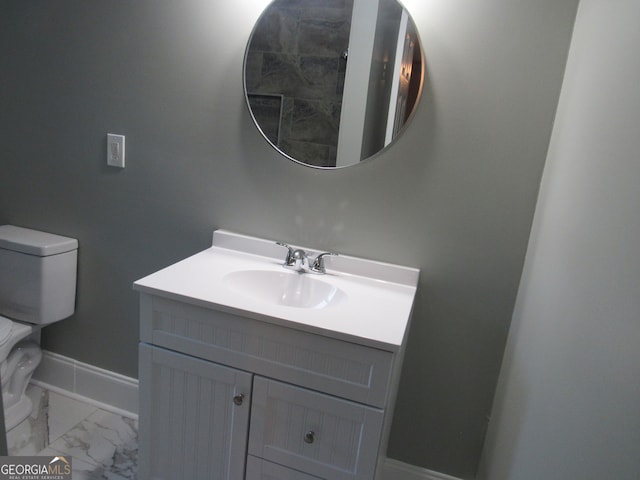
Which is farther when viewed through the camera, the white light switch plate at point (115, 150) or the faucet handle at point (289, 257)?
the white light switch plate at point (115, 150)

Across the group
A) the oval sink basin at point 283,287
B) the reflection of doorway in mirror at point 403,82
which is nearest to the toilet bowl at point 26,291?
the oval sink basin at point 283,287

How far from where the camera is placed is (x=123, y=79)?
154cm

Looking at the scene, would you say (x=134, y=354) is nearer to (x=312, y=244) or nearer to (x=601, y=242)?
(x=312, y=244)

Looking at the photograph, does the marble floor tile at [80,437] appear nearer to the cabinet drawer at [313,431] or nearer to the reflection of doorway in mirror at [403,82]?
the cabinet drawer at [313,431]

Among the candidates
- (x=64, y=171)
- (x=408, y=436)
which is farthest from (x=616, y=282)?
(x=64, y=171)

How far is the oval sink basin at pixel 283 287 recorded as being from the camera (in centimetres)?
133

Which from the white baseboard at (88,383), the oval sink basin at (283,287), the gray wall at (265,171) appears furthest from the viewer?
the white baseboard at (88,383)

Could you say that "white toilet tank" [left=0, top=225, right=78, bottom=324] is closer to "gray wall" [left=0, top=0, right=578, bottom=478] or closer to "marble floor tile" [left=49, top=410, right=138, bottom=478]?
"gray wall" [left=0, top=0, right=578, bottom=478]

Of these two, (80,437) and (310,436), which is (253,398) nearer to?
(310,436)

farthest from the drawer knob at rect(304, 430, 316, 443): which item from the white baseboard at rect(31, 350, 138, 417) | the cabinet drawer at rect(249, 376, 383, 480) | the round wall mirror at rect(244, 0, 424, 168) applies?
the white baseboard at rect(31, 350, 138, 417)

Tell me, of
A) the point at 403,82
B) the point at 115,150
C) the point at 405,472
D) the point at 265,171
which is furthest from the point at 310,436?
the point at 115,150

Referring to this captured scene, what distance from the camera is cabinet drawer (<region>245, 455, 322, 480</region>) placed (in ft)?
3.59

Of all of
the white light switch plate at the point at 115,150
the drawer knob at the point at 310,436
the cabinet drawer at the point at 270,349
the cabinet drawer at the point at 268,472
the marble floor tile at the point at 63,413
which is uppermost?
the white light switch plate at the point at 115,150

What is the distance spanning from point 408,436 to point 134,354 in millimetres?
1157
